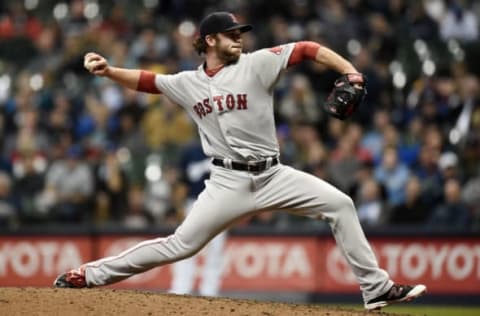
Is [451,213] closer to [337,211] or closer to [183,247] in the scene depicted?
Answer: [337,211]

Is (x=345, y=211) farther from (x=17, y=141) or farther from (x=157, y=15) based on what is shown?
(x=157, y=15)

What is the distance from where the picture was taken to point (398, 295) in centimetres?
815

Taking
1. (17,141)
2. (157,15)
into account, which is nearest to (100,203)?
(17,141)

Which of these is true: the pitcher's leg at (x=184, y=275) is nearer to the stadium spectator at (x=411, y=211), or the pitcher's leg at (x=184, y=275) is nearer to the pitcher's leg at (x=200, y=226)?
the stadium spectator at (x=411, y=211)

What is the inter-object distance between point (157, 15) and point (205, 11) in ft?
2.61

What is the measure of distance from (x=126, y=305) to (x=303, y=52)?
214cm

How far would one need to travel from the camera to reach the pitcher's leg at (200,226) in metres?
8.11

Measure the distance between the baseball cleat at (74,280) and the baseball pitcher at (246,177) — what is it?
1.03ft

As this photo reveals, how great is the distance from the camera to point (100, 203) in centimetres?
1494

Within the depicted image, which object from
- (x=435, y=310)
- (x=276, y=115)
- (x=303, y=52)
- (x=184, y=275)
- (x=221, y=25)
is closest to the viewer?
(x=303, y=52)

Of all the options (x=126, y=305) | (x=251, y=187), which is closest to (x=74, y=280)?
(x=126, y=305)

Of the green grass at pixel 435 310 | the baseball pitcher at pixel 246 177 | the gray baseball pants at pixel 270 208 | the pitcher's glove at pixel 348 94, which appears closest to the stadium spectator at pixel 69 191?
the green grass at pixel 435 310

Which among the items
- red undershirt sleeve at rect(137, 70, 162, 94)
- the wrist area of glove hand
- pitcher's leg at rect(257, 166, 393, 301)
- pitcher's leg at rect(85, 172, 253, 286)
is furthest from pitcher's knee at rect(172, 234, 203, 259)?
the wrist area of glove hand

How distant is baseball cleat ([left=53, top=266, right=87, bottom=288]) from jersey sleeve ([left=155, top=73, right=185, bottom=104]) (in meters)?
1.42
